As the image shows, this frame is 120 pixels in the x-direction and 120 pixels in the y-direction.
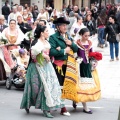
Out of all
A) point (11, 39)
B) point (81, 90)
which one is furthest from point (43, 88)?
point (11, 39)

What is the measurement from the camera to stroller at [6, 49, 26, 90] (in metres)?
11.0

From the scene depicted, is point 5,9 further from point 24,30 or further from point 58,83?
point 58,83

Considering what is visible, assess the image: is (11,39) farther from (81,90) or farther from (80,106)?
(81,90)

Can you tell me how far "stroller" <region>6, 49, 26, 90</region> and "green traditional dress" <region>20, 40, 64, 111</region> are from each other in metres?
2.58

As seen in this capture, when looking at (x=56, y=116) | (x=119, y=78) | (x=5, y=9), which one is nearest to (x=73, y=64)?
(x=56, y=116)

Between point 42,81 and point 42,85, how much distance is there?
72 millimetres

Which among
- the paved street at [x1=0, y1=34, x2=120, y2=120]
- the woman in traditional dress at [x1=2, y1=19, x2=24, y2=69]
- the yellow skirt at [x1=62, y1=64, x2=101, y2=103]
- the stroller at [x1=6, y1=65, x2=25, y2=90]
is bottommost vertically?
the paved street at [x1=0, y1=34, x2=120, y2=120]

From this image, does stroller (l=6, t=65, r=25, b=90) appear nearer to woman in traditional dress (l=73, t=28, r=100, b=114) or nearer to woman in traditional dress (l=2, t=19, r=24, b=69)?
woman in traditional dress (l=2, t=19, r=24, b=69)

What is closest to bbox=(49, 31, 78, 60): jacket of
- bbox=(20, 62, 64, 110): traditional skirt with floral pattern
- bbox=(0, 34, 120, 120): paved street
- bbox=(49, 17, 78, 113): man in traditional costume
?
bbox=(49, 17, 78, 113): man in traditional costume

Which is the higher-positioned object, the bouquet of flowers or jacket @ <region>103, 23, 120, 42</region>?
the bouquet of flowers

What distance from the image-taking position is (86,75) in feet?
28.3

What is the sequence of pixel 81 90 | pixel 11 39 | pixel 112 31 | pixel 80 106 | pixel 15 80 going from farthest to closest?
pixel 112 31, pixel 11 39, pixel 15 80, pixel 80 106, pixel 81 90

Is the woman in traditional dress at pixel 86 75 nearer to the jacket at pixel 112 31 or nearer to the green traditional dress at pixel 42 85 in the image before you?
the green traditional dress at pixel 42 85

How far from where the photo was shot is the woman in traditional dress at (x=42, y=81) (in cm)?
821
